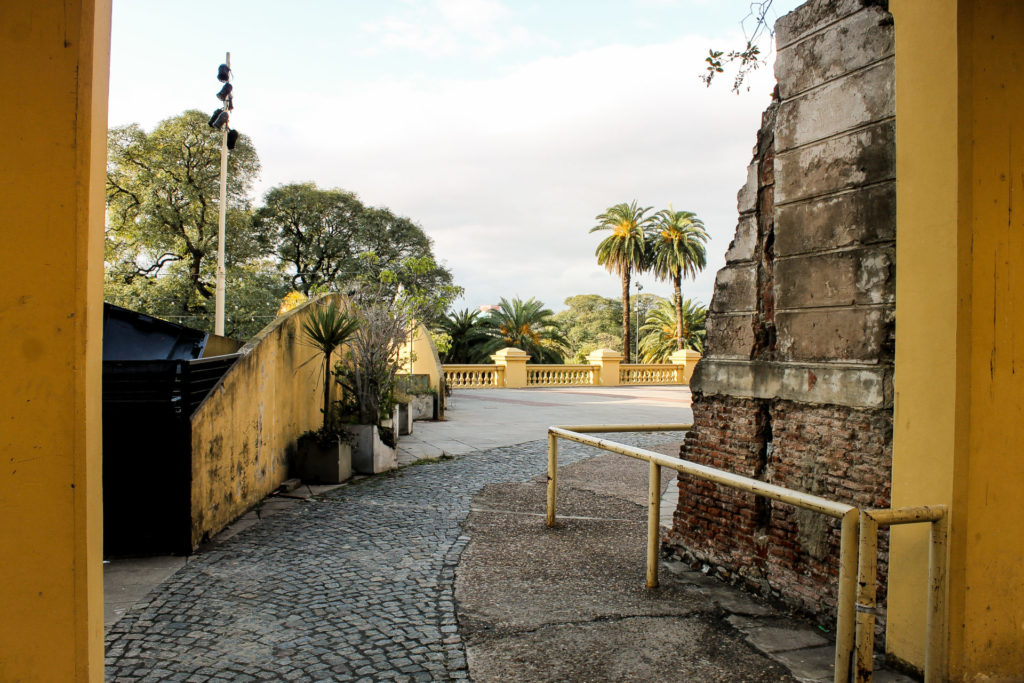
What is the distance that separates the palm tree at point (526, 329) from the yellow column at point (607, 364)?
18.5 ft

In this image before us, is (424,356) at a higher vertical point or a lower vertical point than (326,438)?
higher

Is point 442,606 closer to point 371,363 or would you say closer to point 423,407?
point 371,363

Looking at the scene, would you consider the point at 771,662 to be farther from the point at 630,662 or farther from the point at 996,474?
the point at 996,474

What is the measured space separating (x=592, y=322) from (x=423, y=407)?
48528 millimetres

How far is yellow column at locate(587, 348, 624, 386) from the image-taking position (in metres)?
28.4

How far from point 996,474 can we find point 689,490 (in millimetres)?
2033

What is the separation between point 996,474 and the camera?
108 inches

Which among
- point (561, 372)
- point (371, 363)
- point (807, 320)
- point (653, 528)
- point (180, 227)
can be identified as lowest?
point (653, 528)

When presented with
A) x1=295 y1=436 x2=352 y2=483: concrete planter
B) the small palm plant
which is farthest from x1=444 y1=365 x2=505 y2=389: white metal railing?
x1=295 y1=436 x2=352 y2=483: concrete planter

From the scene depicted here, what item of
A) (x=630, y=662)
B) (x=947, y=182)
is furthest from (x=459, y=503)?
(x=947, y=182)

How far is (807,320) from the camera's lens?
148 inches

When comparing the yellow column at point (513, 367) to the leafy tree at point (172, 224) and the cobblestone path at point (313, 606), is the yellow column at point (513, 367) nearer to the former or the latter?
the leafy tree at point (172, 224)

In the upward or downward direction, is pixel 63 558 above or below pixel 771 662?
above

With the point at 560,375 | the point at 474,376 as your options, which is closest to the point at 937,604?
the point at 474,376
